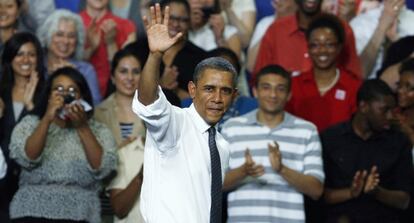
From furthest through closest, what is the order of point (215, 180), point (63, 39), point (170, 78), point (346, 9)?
point (346, 9)
point (63, 39)
point (170, 78)
point (215, 180)

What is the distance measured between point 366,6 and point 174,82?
7.59 ft

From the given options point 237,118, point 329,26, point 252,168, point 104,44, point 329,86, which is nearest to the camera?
point 252,168

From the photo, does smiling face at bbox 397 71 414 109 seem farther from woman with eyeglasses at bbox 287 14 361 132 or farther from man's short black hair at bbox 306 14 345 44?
man's short black hair at bbox 306 14 345 44

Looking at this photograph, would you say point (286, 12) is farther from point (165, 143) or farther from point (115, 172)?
point (165, 143)

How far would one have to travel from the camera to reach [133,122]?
324 inches

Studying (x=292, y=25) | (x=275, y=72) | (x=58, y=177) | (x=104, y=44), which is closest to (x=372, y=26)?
(x=292, y=25)

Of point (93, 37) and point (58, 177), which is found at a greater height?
point (93, 37)

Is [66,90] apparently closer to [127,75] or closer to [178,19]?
[127,75]

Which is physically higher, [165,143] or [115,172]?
[165,143]

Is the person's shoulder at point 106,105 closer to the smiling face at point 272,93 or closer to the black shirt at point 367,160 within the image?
the smiling face at point 272,93

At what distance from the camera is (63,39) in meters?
8.94

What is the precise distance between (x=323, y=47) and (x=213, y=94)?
3316 mm

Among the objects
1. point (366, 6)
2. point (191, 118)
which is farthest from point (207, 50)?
point (191, 118)

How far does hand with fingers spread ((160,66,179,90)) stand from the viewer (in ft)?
27.4
